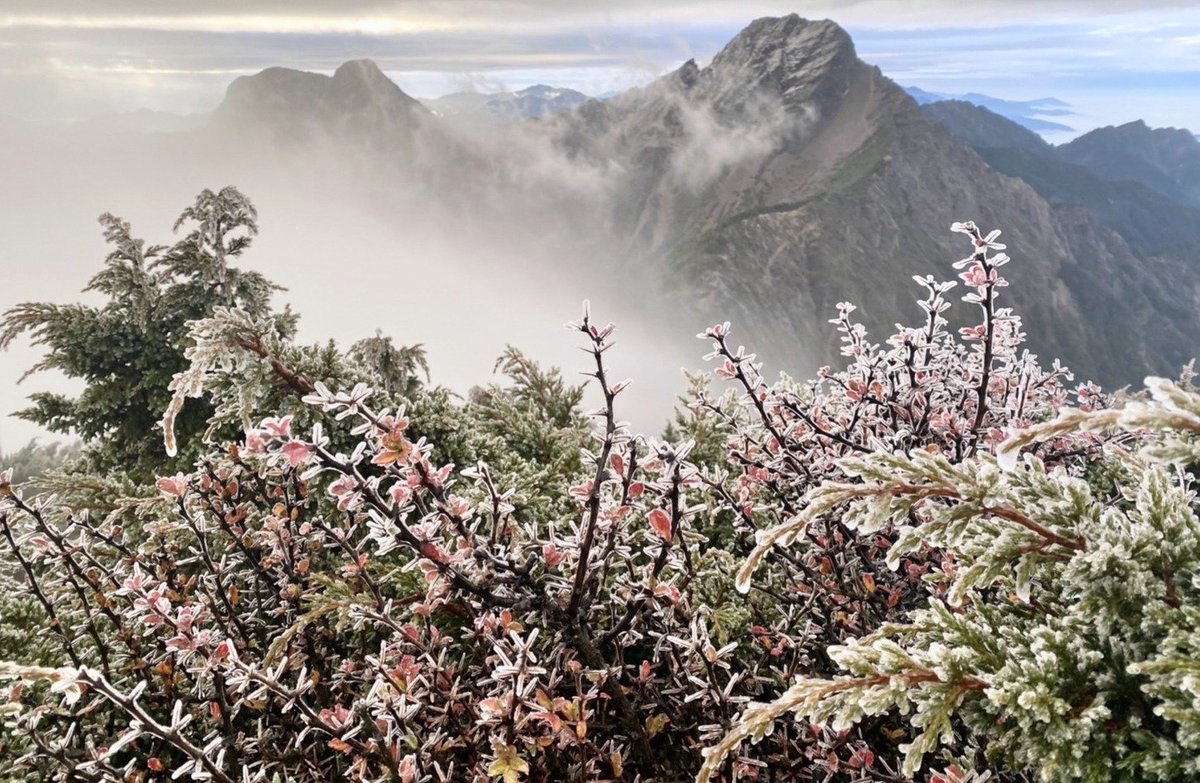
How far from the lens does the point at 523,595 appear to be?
6.18 ft

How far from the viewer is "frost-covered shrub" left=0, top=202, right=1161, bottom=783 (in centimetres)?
170

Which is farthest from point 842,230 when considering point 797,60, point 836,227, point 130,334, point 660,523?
point 660,523

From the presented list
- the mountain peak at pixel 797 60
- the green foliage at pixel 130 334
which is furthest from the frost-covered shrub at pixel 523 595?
the mountain peak at pixel 797 60

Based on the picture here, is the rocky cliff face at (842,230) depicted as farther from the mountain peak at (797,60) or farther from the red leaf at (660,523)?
the red leaf at (660,523)

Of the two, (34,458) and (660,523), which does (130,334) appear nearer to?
(660,523)

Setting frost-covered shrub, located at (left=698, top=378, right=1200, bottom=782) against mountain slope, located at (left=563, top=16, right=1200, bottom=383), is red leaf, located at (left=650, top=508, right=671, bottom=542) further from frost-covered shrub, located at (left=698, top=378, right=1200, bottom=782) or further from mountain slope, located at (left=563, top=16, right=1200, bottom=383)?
mountain slope, located at (left=563, top=16, right=1200, bottom=383)

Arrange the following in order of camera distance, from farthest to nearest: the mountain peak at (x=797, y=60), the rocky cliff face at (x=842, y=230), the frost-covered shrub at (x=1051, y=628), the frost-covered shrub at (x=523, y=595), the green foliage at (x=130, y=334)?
the mountain peak at (x=797, y=60), the rocky cliff face at (x=842, y=230), the green foliage at (x=130, y=334), the frost-covered shrub at (x=523, y=595), the frost-covered shrub at (x=1051, y=628)

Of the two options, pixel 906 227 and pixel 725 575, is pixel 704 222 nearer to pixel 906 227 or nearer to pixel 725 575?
pixel 906 227

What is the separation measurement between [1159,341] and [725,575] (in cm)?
20101

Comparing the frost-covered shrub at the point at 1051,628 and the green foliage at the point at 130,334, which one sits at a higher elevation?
the frost-covered shrub at the point at 1051,628

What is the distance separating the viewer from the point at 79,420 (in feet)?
20.1

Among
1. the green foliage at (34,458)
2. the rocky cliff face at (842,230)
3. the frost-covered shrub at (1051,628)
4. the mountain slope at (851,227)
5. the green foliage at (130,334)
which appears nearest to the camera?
the frost-covered shrub at (1051,628)

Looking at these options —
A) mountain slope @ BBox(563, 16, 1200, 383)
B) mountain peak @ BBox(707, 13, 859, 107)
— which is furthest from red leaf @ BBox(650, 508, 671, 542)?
mountain peak @ BBox(707, 13, 859, 107)

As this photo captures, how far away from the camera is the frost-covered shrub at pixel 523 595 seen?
1.70 m
